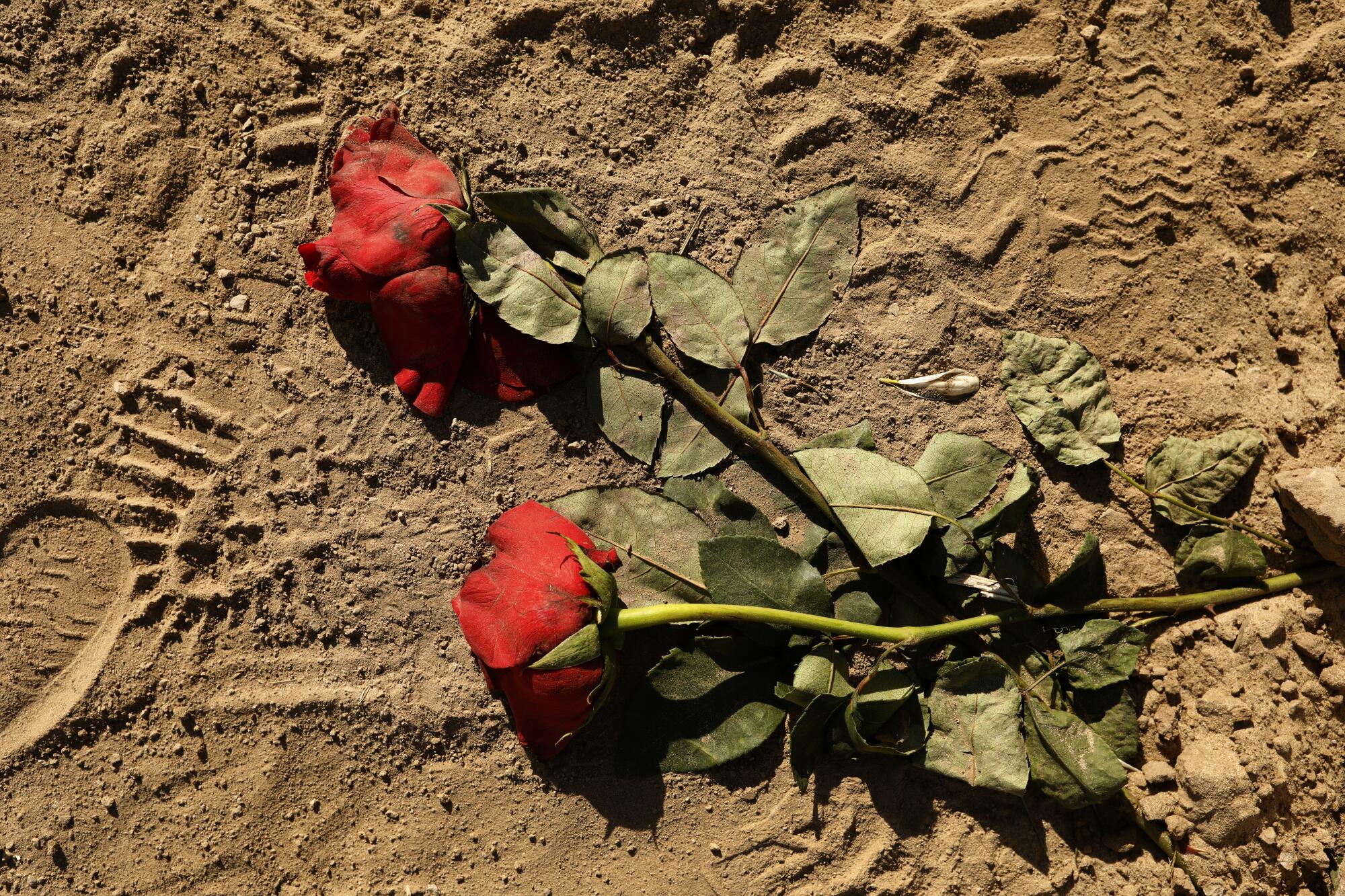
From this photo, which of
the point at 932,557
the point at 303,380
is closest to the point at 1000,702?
the point at 932,557

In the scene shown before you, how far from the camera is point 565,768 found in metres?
1.97

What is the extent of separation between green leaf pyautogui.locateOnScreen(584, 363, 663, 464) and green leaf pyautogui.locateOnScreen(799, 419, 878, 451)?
35 centimetres

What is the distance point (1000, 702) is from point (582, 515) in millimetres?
997

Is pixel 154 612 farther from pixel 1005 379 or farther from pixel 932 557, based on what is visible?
pixel 1005 379

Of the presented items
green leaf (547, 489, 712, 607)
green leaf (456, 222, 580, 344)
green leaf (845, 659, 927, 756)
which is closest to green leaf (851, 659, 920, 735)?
green leaf (845, 659, 927, 756)

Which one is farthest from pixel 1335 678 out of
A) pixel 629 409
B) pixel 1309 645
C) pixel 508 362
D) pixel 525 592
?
pixel 508 362

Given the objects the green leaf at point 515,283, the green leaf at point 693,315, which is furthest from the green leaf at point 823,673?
the green leaf at point 515,283

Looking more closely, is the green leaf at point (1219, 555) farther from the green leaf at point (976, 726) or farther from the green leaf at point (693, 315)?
the green leaf at point (693, 315)

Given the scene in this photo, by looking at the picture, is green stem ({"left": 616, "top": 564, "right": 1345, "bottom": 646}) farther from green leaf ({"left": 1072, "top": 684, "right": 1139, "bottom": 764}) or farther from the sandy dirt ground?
green leaf ({"left": 1072, "top": 684, "right": 1139, "bottom": 764})

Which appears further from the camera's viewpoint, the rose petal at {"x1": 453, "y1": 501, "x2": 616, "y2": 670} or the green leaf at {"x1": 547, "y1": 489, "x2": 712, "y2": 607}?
the green leaf at {"x1": 547, "y1": 489, "x2": 712, "y2": 607}

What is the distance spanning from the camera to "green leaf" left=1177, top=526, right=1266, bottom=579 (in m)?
1.94

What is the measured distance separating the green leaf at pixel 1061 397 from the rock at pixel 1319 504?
38 cm

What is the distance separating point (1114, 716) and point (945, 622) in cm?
43

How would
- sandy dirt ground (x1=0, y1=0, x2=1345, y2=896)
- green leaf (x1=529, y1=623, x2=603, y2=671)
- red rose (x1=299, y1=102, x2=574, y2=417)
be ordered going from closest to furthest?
green leaf (x1=529, y1=623, x2=603, y2=671) → red rose (x1=299, y1=102, x2=574, y2=417) → sandy dirt ground (x1=0, y1=0, x2=1345, y2=896)
